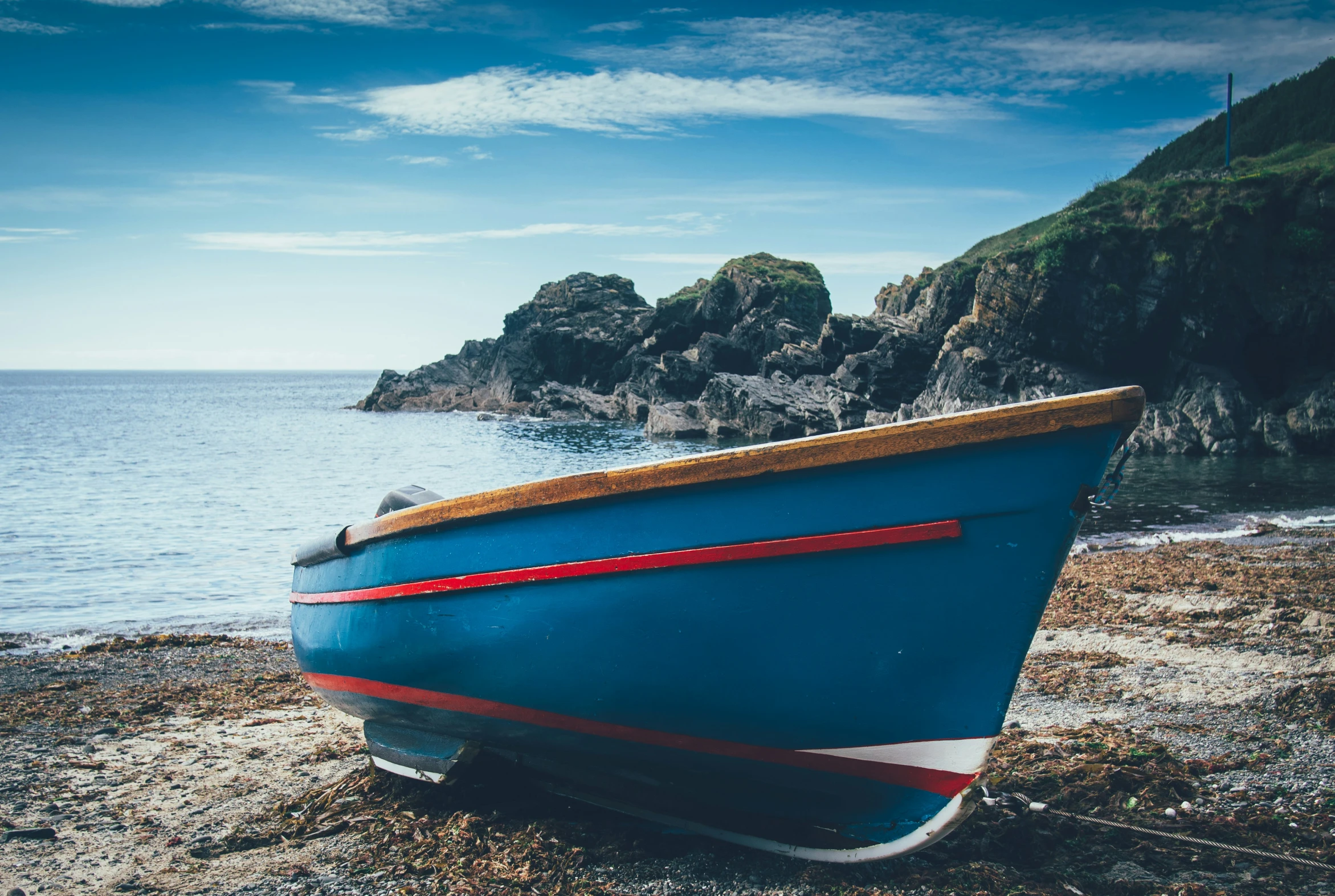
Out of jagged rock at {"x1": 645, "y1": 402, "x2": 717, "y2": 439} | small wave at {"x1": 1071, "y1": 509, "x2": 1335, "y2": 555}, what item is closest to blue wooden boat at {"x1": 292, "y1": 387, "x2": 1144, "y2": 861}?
small wave at {"x1": 1071, "y1": 509, "x2": 1335, "y2": 555}

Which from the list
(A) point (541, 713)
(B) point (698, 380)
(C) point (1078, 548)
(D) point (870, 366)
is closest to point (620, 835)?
(A) point (541, 713)

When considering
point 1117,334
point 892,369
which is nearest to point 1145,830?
point 1117,334

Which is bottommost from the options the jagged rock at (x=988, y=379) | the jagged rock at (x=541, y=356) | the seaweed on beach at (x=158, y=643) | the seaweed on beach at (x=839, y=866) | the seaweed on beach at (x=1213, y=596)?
the seaweed on beach at (x=158, y=643)

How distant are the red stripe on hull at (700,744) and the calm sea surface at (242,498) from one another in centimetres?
835

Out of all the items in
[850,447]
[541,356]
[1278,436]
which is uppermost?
[541,356]

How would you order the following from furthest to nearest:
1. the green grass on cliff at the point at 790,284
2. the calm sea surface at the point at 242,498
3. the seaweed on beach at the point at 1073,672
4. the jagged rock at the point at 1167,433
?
the green grass on cliff at the point at 790,284 < the jagged rock at the point at 1167,433 < the calm sea surface at the point at 242,498 < the seaweed on beach at the point at 1073,672

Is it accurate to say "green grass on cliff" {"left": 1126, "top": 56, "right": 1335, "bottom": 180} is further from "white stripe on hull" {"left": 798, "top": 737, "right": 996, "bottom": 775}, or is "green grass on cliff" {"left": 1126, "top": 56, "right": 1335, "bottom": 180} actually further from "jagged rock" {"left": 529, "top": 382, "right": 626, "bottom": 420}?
"white stripe on hull" {"left": 798, "top": 737, "right": 996, "bottom": 775}

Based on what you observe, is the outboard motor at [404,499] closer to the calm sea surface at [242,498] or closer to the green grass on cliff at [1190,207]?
the calm sea surface at [242,498]

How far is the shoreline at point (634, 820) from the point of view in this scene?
366cm

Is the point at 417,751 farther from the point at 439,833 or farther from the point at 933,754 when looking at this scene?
the point at 933,754

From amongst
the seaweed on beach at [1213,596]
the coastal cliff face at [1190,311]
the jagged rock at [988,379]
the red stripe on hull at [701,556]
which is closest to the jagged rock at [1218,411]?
the coastal cliff face at [1190,311]

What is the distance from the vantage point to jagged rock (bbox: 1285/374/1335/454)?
96.6 feet

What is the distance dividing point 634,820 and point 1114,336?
3683 cm

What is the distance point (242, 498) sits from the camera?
25.8 metres
